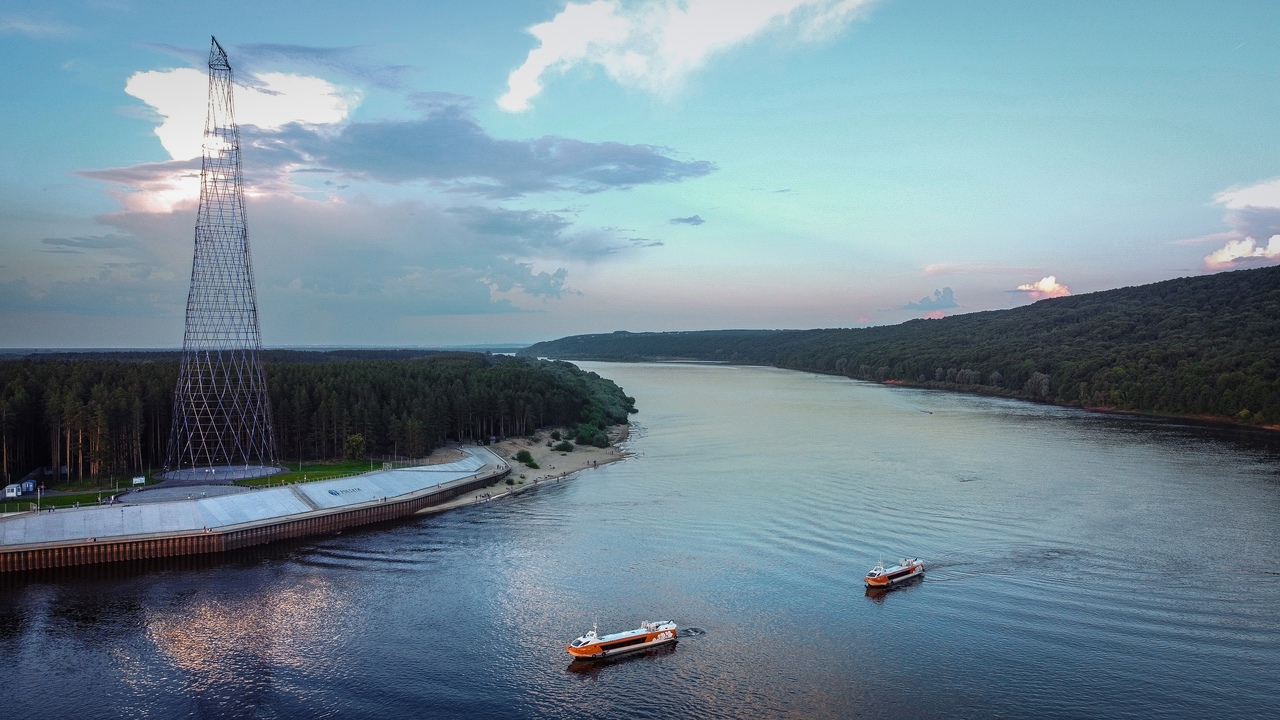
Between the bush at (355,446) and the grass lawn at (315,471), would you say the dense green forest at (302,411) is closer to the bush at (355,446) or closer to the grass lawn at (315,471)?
the bush at (355,446)

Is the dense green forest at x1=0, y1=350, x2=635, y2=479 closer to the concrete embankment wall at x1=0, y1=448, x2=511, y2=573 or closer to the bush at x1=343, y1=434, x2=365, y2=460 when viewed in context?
the bush at x1=343, y1=434, x2=365, y2=460

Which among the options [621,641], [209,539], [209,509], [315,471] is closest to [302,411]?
[315,471]

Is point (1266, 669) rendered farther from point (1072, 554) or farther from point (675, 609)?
point (675, 609)

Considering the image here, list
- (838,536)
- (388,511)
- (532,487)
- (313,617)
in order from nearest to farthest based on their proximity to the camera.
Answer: (313,617)
(838,536)
(388,511)
(532,487)

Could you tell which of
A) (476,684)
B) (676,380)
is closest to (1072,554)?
(476,684)

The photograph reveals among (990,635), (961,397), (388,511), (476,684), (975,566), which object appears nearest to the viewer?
(476,684)

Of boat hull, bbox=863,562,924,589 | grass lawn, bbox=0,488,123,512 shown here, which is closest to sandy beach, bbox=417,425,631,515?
grass lawn, bbox=0,488,123,512

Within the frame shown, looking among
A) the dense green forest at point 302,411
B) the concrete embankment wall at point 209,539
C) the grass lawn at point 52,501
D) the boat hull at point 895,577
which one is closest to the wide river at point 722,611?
the boat hull at point 895,577
